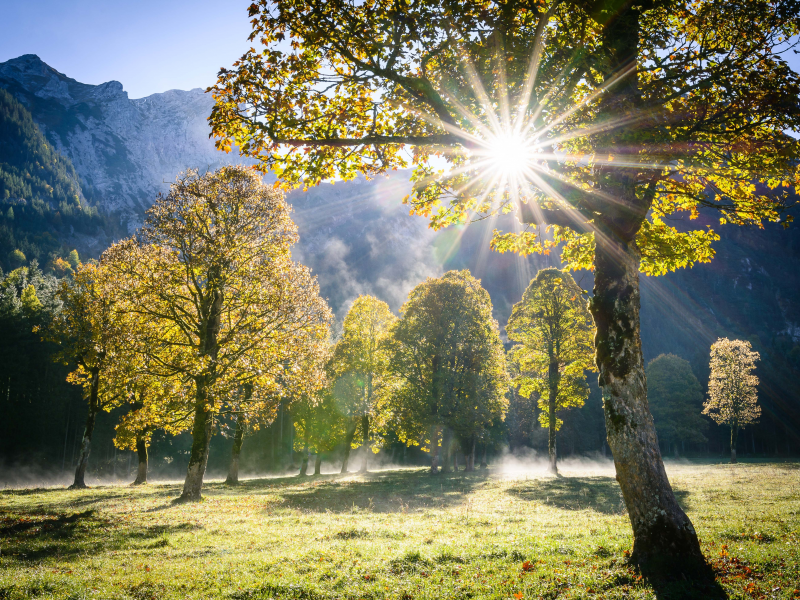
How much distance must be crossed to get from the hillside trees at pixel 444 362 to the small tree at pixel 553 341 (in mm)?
2657

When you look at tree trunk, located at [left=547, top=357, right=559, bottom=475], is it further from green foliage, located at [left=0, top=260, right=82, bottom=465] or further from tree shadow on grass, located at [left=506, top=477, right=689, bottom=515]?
green foliage, located at [left=0, top=260, right=82, bottom=465]

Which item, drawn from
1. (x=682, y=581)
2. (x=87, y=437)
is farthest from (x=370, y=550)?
(x=87, y=437)

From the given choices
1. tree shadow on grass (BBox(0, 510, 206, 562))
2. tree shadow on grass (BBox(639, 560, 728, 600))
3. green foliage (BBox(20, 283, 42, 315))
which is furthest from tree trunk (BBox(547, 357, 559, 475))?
green foliage (BBox(20, 283, 42, 315))

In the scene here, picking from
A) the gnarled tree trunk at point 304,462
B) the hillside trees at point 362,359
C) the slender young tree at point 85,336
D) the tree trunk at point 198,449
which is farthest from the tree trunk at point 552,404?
the slender young tree at point 85,336

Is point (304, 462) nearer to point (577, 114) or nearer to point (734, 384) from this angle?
point (577, 114)

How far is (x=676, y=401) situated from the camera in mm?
78125

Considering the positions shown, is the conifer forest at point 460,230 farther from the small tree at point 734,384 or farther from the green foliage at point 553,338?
the small tree at point 734,384

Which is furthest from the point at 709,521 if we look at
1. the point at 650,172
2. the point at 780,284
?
the point at 780,284

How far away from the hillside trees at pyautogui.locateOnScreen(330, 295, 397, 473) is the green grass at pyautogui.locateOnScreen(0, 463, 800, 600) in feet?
81.3

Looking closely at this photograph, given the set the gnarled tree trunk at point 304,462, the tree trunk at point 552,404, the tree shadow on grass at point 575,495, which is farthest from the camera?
the gnarled tree trunk at point 304,462

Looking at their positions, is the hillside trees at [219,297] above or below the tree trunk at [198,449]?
above

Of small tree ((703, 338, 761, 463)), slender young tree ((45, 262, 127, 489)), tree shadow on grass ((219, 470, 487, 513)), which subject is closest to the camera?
tree shadow on grass ((219, 470, 487, 513))

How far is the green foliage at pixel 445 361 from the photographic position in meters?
38.5

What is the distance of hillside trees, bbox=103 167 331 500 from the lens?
2139cm
